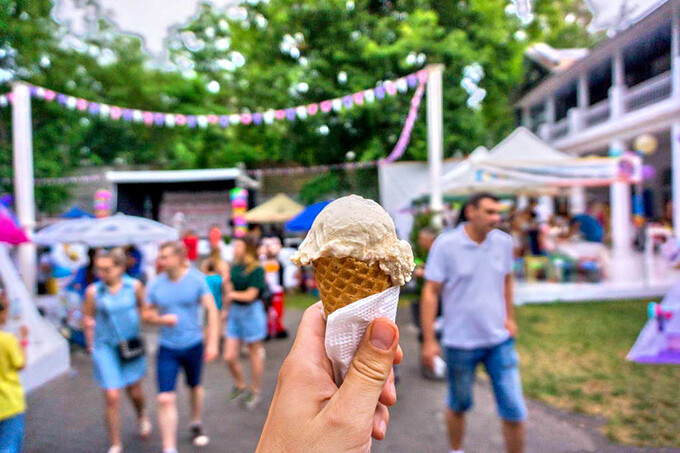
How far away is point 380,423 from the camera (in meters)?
1.29

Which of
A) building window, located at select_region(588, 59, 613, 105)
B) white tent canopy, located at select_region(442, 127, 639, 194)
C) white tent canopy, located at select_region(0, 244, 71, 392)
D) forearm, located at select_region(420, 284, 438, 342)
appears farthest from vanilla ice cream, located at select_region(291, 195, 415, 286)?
building window, located at select_region(588, 59, 613, 105)

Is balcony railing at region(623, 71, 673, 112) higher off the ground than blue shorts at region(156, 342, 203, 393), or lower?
higher

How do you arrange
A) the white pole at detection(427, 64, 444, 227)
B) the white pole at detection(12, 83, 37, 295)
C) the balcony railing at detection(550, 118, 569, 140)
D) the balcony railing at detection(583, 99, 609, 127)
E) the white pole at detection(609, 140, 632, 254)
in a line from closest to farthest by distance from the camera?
the white pole at detection(12, 83, 37, 295) < the white pole at detection(427, 64, 444, 227) < the white pole at detection(609, 140, 632, 254) < the balcony railing at detection(583, 99, 609, 127) < the balcony railing at detection(550, 118, 569, 140)

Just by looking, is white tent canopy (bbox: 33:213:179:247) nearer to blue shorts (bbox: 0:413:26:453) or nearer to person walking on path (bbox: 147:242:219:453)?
person walking on path (bbox: 147:242:219:453)

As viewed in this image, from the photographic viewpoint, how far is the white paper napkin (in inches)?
45.2

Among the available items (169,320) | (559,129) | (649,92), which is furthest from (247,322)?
(559,129)

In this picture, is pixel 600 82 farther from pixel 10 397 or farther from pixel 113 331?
pixel 10 397

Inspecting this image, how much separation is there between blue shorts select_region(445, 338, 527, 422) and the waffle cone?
7.10 ft

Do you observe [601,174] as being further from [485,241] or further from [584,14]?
[584,14]

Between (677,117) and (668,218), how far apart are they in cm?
270

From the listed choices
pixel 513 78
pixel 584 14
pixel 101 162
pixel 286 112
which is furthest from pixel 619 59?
pixel 101 162

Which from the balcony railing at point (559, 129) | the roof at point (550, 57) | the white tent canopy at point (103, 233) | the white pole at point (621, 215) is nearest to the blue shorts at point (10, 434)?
the white tent canopy at point (103, 233)

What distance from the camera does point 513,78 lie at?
15695 millimetres

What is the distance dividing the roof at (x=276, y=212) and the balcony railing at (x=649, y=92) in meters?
11.0
